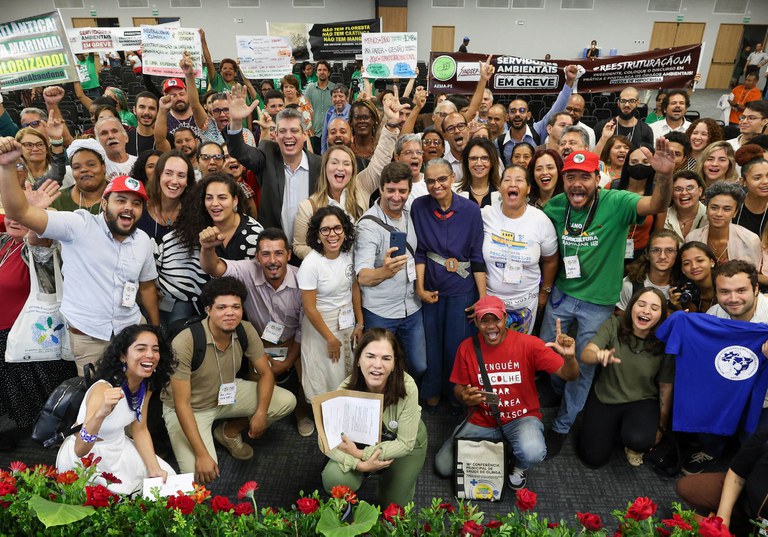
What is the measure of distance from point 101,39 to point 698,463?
410 inches

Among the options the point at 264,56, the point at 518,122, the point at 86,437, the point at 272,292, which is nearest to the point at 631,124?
the point at 518,122

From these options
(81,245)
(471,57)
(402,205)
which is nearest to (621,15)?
(471,57)

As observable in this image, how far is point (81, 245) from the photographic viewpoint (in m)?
2.62

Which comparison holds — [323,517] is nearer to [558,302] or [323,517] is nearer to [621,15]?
[558,302]

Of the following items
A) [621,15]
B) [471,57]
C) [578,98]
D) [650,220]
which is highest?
[621,15]

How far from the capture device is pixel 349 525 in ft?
5.19

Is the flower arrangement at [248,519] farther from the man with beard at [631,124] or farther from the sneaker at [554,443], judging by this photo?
the man with beard at [631,124]

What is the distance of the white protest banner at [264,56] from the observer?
256 inches

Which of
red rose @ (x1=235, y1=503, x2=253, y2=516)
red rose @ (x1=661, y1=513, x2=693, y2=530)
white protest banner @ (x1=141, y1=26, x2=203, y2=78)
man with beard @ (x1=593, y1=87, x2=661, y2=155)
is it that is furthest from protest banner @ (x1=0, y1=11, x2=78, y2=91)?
man with beard @ (x1=593, y1=87, x2=661, y2=155)

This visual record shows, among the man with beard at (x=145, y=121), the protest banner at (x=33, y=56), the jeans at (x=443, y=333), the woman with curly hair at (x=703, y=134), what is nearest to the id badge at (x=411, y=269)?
A: the jeans at (x=443, y=333)

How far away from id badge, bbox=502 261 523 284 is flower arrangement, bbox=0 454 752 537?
1.63 meters

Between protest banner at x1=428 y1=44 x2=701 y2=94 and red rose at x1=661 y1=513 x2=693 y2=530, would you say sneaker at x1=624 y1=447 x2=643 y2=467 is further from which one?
protest banner at x1=428 y1=44 x2=701 y2=94

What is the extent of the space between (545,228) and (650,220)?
91cm

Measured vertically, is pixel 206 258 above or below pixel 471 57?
below
